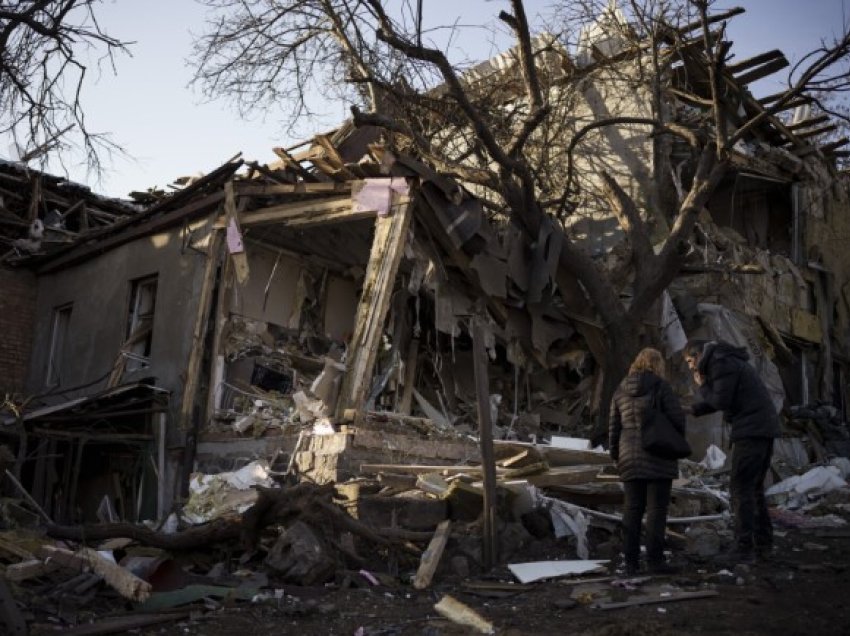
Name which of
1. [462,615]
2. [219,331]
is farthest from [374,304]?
[462,615]

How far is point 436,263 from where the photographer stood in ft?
38.4

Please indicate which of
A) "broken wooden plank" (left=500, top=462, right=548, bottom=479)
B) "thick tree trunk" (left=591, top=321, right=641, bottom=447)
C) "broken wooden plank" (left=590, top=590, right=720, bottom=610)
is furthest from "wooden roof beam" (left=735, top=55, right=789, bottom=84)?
"broken wooden plank" (left=590, top=590, right=720, bottom=610)

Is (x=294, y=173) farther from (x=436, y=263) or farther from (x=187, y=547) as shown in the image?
(x=187, y=547)

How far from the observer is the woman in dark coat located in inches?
263

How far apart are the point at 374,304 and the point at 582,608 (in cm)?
561

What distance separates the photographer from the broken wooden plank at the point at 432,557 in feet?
22.1

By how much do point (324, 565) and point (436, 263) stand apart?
5.70 metres

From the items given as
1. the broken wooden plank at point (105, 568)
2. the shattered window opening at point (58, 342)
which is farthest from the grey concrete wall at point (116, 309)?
the broken wooden plank at point (105, 568)

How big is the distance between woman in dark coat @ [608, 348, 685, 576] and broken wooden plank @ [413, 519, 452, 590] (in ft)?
4.61

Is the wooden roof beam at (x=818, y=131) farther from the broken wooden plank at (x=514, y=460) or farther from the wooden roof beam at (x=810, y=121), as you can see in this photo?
the broken wooden plank at (x=514, y=460)

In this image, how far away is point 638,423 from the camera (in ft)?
22.3

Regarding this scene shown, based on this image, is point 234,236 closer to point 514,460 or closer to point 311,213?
point 311,213

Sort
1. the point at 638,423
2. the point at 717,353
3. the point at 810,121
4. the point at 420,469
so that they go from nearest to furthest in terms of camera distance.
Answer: the point at 638,423, the point at 717,353, the point at 420,469, the point at 810,121

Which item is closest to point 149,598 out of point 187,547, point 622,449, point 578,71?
point 187,547
